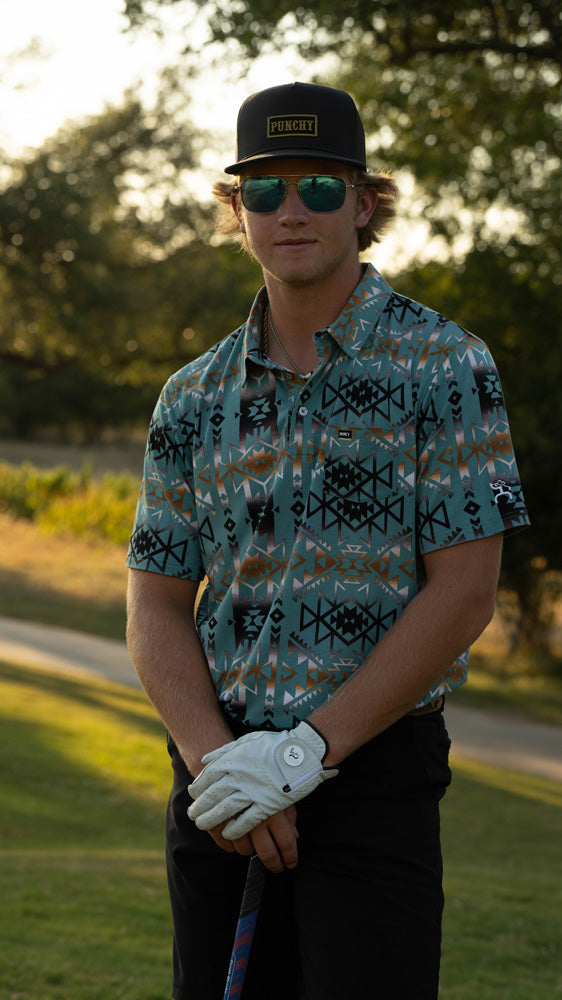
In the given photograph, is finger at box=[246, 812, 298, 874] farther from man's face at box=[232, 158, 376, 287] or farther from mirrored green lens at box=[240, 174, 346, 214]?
mirrored green lens at box=[240, 174, 346, 214]

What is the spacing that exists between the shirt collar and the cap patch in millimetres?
278

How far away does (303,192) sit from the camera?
214 cm

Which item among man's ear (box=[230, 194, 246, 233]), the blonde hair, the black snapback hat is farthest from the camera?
man's ear (box=[230, 194, 246, 233])

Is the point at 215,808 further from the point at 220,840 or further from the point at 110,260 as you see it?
the point at 110,260

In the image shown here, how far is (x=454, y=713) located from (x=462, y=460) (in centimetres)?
936

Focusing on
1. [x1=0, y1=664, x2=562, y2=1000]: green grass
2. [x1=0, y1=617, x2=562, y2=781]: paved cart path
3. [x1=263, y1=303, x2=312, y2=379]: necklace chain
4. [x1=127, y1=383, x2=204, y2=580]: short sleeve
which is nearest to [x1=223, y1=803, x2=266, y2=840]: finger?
[x1=127, y1=383, x2=204, y2=580]: short sleeve

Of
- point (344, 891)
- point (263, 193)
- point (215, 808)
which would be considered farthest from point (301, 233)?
point (344, 891)

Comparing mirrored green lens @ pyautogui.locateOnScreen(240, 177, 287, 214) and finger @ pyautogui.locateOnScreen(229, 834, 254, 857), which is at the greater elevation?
mirrored green lens @ pyautogui.locateOnScreen(240, 177, 287, 214)

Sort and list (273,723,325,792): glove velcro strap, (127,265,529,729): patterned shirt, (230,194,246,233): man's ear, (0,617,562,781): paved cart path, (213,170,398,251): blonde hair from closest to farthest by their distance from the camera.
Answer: (273,723,325,792): glove velcro strap, (127,265,529,729): patterned shirt, (213,170,398,251): blonde hair, (230,194,246,233): man's ear, (0,617,562,781): paved cart path

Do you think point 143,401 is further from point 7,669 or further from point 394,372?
point 394,372

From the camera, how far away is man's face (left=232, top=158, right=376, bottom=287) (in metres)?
2.12

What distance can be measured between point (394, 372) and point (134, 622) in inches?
27.2

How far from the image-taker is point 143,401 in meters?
41.0

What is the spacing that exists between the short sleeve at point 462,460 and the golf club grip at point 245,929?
2.09ft
